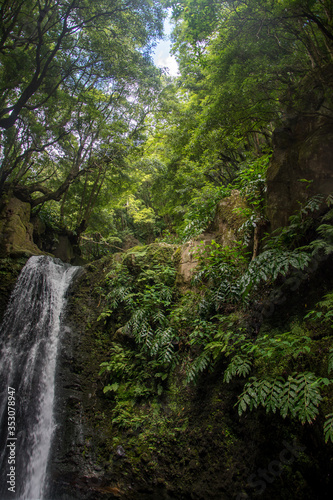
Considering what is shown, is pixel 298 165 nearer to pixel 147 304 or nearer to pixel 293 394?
pixel 293 394

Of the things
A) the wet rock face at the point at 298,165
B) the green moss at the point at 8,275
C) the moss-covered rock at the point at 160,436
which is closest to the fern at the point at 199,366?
the moss-covered rock at the point at 160,436

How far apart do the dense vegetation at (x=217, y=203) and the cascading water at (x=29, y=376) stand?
1.37 m

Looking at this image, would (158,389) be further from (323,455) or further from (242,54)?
(242,54)

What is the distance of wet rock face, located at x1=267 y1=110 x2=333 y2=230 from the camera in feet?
11.9

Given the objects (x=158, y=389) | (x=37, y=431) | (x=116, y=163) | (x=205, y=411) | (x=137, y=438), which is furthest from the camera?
(x=116, y=163)

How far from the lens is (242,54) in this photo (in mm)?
4465

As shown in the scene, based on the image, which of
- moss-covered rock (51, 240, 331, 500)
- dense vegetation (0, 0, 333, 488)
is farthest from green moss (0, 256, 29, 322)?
dense vegetation (0, 0, 333, 488)

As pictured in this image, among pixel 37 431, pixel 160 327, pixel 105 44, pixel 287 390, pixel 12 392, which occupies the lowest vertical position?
pixel 37 431

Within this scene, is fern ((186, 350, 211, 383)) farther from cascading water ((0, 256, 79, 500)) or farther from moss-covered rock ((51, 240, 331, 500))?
cascading water ((0, 256, 79, 500))

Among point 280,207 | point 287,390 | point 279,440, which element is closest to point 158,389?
point 279,440

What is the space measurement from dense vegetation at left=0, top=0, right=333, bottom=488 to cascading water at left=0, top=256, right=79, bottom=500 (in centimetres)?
137

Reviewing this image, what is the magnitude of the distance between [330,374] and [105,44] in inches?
400

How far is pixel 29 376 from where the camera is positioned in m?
5.25

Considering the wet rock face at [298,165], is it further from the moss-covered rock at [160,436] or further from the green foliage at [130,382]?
the green foliage at [130,382]
